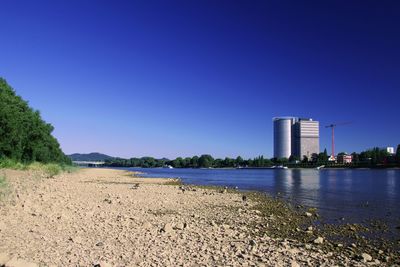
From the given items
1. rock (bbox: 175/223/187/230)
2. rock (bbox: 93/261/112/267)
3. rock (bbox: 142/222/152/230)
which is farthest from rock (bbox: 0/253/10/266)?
rock (bbox: 175/223/187/230)

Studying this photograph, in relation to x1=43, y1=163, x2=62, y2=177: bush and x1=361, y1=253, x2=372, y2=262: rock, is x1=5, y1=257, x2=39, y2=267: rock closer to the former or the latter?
x1=361, y1=253, x2=372, y2=262: rock

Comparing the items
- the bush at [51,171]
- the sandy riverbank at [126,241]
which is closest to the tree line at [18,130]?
the bush at [51,171]

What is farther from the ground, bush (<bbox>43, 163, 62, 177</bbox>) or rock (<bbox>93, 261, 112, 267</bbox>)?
bush (<bbox>43, 163, 62, 177</bbox>)

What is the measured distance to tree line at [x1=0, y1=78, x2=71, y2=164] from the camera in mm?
50194

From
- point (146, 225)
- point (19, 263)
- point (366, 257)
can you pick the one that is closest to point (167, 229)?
point (146, 225)

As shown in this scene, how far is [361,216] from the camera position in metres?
24.6

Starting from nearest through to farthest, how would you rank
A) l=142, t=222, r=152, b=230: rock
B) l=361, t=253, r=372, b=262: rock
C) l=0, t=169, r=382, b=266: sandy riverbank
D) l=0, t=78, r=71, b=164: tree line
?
l=0, t=169, r=382, b=266: sandy riverbank → l=361, t=253, r=372, b=262: rock → l=142, t=222, r=152, b=230: rock → l=0, t=78, r=71, b=164: tree line

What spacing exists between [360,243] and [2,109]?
152ft

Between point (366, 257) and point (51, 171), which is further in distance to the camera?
point (51, 171)

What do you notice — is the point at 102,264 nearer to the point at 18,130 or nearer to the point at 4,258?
the point at 4,258

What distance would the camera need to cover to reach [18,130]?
55.1 metres

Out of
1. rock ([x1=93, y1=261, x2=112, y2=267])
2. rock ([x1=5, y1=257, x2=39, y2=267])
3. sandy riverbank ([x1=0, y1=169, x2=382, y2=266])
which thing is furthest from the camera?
sandy riverbank ([x1=0, y1=169, x2=382, y2=266])

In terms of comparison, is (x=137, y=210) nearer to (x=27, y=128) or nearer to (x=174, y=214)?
(x=174, y=214)

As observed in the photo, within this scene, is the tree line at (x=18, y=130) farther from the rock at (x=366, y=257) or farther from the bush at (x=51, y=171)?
the rock at (x=366, y=257)
